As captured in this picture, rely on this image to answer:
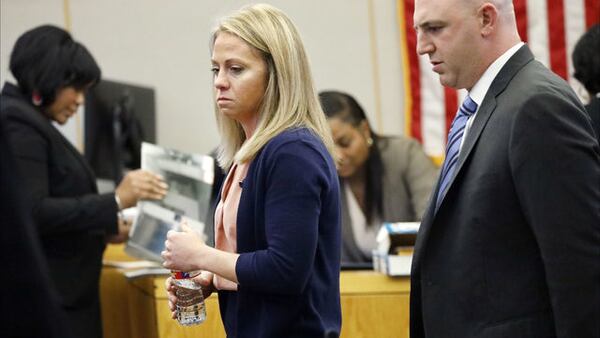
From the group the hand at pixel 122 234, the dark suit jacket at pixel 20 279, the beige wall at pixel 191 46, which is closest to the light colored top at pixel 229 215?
the dark suit jacket at pixel 20 279

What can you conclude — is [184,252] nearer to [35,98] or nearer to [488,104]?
[488,104]

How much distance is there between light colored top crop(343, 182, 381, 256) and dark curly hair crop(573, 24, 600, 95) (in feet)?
4.00

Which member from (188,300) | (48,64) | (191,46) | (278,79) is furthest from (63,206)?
(191,46)

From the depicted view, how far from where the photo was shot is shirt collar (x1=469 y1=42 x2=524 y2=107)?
199 centimetres

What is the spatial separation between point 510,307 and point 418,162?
2.51 meters

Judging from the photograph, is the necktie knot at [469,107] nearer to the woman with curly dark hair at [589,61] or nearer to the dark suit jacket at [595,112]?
the dark suit jacket at [595,112]

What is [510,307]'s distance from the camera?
72.8 inches

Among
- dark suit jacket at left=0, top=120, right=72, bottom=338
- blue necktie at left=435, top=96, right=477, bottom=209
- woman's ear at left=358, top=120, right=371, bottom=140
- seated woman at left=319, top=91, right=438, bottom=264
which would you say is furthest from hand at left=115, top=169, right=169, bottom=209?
dark suit jacket at left=0, top=120, right=72, bottom=338

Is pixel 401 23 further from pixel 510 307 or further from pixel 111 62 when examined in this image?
pixel 510 307

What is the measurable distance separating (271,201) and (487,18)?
0.55 m

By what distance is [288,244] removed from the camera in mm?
1919

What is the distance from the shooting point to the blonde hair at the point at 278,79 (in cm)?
204

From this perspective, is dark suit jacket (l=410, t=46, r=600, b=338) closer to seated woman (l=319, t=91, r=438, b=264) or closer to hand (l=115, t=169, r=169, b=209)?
hand (l=115, t=169, r=169, b=209)

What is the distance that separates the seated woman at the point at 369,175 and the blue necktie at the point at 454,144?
203cm
